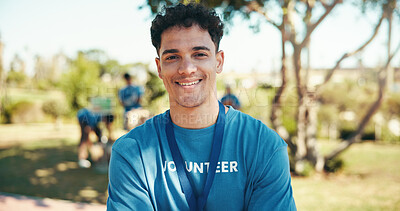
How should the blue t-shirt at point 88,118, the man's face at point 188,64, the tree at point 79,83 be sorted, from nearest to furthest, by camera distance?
the man's face at point 188,64 < the blue t-shirt at point 88,118 < the tree at point 79,83

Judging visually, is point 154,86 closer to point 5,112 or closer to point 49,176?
point 49,176

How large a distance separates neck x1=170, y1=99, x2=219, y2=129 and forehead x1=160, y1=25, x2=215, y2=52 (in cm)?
32

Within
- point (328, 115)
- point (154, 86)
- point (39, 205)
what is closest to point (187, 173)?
point (39, 205)

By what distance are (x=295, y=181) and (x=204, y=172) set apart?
678 cm

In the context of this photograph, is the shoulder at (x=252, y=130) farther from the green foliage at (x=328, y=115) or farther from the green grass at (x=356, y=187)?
the green foliage at (x=328, y=115)

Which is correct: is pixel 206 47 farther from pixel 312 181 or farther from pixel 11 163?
pixel 11 163

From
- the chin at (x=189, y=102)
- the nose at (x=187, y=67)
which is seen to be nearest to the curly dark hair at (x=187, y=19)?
the nose at (x=187, y=67)

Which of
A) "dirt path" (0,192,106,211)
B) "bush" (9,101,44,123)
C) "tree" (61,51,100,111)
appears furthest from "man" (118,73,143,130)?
"bush" (9,101,44,123)

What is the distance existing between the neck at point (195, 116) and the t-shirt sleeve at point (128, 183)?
28cm

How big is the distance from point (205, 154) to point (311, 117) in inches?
297

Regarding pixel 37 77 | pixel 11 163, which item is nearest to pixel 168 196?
pixel 11 163

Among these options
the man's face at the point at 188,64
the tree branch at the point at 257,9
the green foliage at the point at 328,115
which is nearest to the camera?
the man's face at the point at 188,64

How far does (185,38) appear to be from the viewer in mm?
1623

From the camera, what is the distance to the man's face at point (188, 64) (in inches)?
63.8
